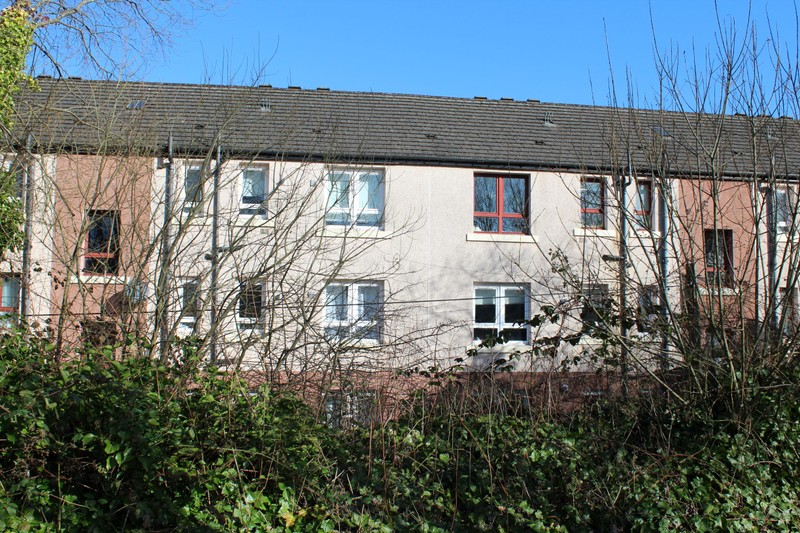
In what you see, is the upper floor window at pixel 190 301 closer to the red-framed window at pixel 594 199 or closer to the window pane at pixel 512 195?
the red-framed window at pixel 594 199

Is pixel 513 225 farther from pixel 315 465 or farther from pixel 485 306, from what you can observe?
pixel 315 465

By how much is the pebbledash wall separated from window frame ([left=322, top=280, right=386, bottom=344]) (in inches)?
3.2

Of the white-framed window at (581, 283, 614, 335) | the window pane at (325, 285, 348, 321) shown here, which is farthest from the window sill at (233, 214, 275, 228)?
Result: the white-framed window at (581, 283, 614, 335)

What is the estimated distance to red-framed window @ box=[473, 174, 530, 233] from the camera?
18.9m

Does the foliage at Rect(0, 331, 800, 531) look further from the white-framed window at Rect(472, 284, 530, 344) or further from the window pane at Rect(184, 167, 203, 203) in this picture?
the white-framed window at Rect(472, 284, 530, 344)

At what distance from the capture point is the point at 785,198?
8.63m

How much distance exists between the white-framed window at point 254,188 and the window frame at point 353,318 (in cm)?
183

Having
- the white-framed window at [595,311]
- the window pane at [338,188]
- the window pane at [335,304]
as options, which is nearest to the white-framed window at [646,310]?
the white-framed window at [595,311]

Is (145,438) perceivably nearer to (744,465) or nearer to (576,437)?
(576,437)

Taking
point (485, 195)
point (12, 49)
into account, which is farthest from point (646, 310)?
point (12, 49)

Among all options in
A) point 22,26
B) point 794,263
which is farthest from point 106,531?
point 22,26

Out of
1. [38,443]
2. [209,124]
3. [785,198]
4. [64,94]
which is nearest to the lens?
[38,443]

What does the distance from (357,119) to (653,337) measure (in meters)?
12.4

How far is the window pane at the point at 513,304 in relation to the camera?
60.9 ft
